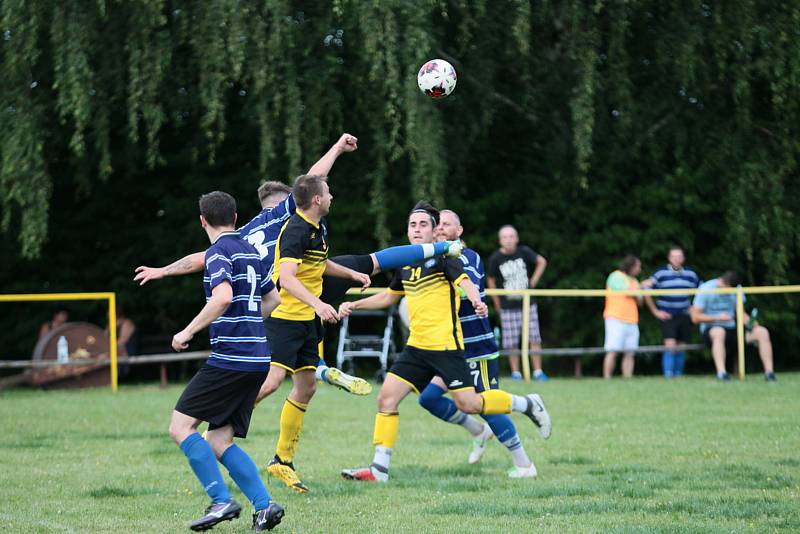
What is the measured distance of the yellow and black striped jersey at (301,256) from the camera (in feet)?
25.2

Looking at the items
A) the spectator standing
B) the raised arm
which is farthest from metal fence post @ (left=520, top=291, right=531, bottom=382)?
the raised arm

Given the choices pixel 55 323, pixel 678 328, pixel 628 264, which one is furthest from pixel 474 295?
pixel 55 323

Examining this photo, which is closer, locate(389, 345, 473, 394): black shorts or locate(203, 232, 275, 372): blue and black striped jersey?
locate(203, 232, 275, 372): blue and black striped jersey

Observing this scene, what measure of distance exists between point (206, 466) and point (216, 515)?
28 centimetres

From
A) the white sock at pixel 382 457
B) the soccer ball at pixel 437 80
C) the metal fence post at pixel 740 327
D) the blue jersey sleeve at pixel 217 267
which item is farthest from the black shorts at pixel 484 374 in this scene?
the metal fence post at pixel 740 327

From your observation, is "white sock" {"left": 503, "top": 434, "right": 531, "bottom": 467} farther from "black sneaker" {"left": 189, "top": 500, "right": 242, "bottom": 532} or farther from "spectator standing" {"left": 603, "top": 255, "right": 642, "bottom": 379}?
"spectator standing" {"left": 603, "top": 255, "right": 642, "bottom": 379}

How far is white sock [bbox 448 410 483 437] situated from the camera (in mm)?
8953

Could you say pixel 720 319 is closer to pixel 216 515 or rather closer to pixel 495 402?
pixel 495 402

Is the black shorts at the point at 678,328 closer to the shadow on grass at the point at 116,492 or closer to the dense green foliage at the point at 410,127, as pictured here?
the dense green foliage at the point at 410,127

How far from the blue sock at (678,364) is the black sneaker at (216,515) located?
11.7 meters

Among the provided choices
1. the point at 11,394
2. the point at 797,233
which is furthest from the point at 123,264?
the point at 797,233

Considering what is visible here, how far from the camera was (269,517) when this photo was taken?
6.30 meters

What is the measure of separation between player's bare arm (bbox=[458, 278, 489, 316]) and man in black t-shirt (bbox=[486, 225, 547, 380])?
799 centimetres

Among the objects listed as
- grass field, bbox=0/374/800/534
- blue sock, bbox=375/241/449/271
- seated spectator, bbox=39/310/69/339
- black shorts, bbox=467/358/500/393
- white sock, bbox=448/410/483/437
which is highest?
blue sock, bbox=375/241/449/271
